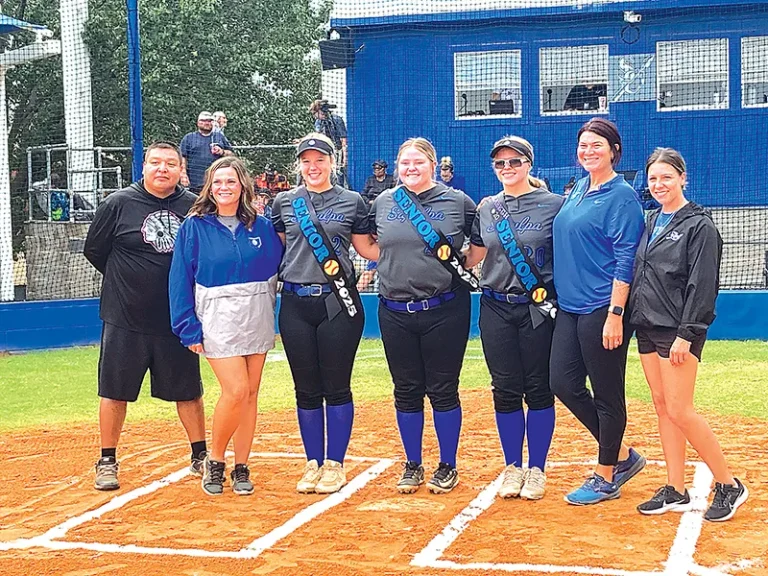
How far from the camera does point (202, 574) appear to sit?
4473 millimetres

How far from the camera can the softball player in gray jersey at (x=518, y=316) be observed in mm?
5469

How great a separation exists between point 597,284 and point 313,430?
6.10ft

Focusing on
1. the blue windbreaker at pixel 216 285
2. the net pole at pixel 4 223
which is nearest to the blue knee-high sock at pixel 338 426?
the blue windbreaker at pixel 216 285

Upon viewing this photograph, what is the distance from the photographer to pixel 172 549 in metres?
4.85

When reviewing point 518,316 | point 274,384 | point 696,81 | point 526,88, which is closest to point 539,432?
point 518,316

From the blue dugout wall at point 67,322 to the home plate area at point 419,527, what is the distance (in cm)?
708

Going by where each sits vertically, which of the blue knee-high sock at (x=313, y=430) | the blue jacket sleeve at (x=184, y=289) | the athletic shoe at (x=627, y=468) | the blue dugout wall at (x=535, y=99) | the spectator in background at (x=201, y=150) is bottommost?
the athletic shoe at (x=627, y=468)

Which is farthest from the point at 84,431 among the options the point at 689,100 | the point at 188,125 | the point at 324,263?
the point at 188,125

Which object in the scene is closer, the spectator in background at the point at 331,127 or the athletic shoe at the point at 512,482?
the athletic shoe at the point at 512,482

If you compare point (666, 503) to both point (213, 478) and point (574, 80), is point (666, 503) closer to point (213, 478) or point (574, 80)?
point (213, 478)

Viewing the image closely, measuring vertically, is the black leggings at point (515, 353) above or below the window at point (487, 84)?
below

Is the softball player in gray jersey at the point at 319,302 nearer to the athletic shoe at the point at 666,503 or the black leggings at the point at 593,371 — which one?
the black leggings at the point at 593,371

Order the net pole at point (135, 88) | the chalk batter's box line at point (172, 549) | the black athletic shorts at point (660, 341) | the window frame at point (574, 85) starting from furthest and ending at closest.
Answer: the window frame at point (574, 85), the net pole at point (135, 88), the black athletic shorts at point (660, 341), the chalk batter's box line at point (172, 549)

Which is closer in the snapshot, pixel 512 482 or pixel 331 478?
Answer: pixel 512 482
